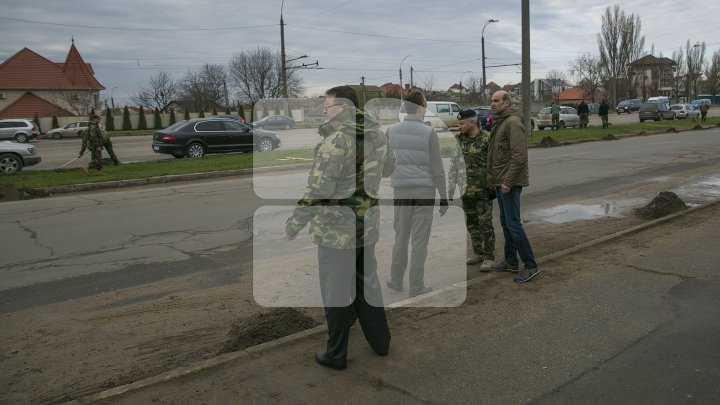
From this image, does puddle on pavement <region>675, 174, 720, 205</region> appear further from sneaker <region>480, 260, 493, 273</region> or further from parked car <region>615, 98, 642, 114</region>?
parked car <region>615, 98, 642, 114</region>

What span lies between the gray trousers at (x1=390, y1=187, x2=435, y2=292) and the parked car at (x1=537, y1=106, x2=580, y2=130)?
101 feet

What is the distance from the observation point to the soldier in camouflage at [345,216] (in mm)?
3568

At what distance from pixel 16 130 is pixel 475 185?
39.7m

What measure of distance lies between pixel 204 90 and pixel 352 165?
301 feet

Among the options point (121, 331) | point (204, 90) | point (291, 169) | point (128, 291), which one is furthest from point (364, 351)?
point (204, 90)

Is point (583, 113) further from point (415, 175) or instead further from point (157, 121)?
point (157, 121)

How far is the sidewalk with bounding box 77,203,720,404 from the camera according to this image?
137 inches

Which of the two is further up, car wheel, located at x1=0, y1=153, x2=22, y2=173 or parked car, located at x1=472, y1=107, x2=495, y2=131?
parked car, located at x1=472, y1=107, x2=495, y2=131

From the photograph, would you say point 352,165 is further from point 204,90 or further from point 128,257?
point 204,90

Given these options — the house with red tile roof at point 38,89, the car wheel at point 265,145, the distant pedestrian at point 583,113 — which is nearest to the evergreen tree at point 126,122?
the house with red tile roof at point 38,89

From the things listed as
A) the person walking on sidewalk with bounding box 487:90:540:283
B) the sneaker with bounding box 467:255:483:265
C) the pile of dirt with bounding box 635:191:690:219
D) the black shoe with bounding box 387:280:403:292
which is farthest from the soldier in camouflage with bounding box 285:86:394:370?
the pile of dirt with bounding box 635:191:690:219

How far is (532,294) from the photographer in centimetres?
521

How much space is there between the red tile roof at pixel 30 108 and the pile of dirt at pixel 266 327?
66.1 metres

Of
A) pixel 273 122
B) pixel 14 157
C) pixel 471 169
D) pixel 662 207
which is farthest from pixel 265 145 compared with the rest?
pixel 471 169
